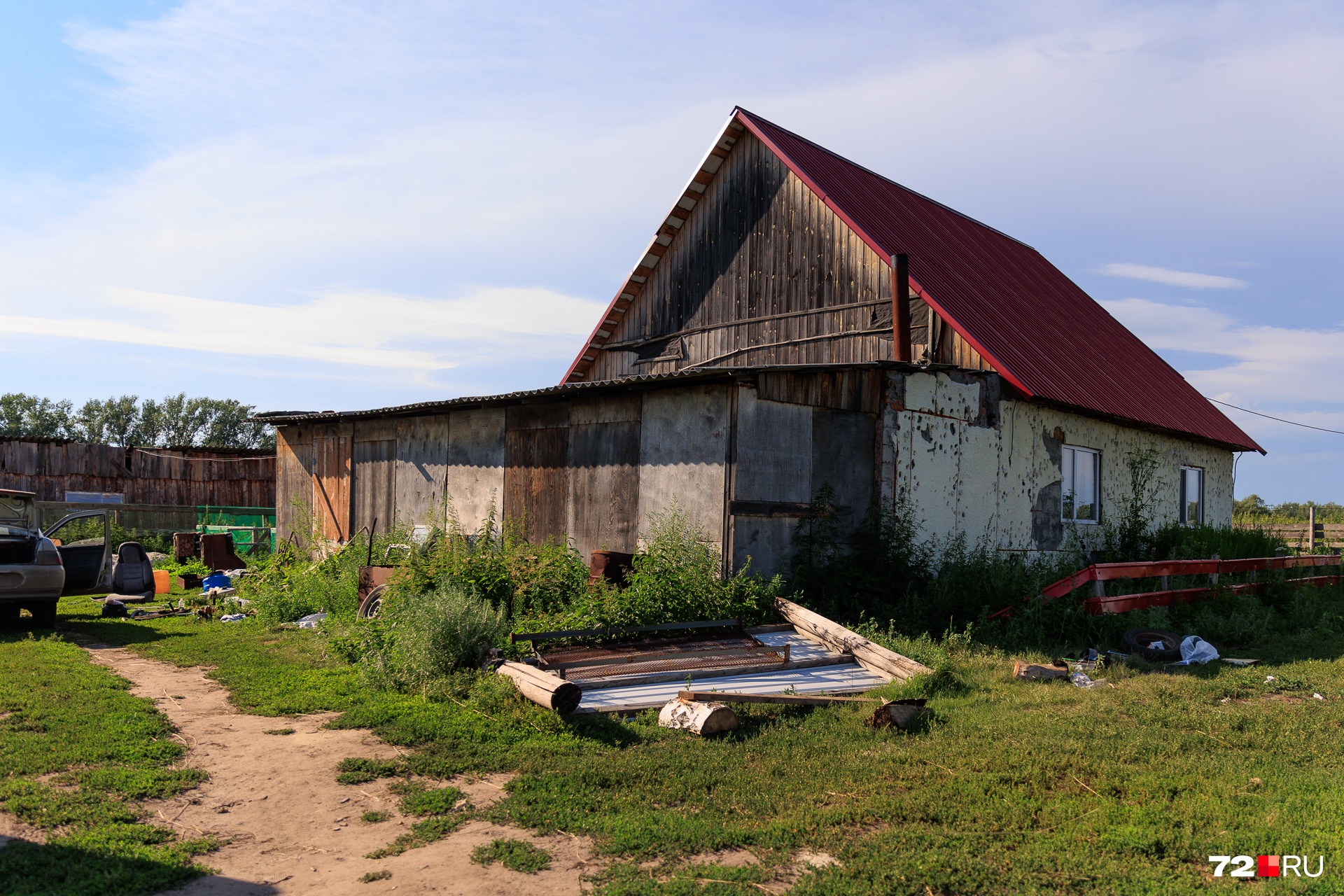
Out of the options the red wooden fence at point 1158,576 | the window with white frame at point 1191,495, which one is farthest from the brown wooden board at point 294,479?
→ the window with white frame at point 1191,495

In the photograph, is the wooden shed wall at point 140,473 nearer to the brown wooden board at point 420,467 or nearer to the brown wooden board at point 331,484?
the brown wooden board at point 331,484

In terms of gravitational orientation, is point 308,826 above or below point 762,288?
below

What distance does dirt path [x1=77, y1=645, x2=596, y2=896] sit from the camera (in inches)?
169

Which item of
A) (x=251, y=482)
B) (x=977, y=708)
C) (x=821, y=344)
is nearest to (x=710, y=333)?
(x=821, y=344)

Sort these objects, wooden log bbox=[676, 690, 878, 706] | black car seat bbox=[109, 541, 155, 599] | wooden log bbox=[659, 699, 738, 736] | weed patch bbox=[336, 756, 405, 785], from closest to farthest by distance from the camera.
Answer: weed patch bbox=[336, 756, 405, 785] < wooden log bbox=[659, 699, 738, 736] < wooden log bbox=[676, 690, 878, 706] < black car seat bbox=[109, 541, 155, 599]

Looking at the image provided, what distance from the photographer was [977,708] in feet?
24.7

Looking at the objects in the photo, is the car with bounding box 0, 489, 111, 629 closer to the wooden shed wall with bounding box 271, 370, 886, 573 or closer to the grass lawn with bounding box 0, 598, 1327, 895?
the grass lawn with bounding box 0, 598, 1327, 895

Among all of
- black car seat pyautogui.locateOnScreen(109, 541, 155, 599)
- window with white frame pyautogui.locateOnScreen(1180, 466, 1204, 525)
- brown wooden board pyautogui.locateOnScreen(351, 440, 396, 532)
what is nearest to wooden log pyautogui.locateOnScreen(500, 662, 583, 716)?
brown wooden board pyautogui.locateOnScreen(351, 440, 396, 532)

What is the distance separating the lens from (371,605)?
10953 mm

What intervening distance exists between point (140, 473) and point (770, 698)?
25.8m

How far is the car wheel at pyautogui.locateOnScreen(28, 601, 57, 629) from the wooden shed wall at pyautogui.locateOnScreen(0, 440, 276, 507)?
15692 mm

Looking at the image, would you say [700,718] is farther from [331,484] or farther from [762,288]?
[331,484]

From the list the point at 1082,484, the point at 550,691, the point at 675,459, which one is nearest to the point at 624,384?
the point at 675,459

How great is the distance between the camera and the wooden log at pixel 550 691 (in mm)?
6836
